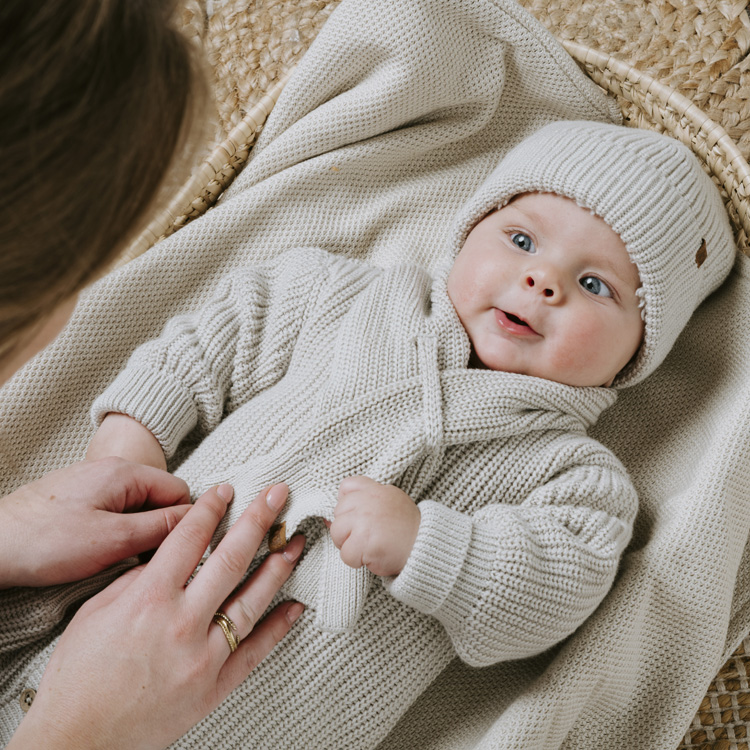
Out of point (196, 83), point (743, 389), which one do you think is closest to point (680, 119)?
point (743, 389)

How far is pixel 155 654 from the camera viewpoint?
81 cm

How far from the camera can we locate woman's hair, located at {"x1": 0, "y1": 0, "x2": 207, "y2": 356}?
475 millimetres

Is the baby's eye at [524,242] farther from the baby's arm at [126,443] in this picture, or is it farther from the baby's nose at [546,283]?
the baby's arm at [126,443]

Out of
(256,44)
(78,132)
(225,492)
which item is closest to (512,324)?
(225,492)

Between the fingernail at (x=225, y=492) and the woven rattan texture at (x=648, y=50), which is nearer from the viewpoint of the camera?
the fingernail at (x=225, y=492)

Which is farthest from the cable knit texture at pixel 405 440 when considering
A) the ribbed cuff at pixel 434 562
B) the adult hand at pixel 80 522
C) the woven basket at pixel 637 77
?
the woven basket at pixel 637 77

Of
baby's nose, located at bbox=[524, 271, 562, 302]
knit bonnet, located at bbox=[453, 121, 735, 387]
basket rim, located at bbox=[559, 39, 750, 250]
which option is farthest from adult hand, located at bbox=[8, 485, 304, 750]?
basket rim, located at bbox=[559, 39, 750, 250]

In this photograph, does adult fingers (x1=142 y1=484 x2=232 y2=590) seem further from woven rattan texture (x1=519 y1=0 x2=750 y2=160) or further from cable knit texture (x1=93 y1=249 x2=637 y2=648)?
woven rattan texture (x1=519 y1=0 x2=750 y2=160)

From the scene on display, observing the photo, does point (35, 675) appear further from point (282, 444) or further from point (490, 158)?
point (490, 158)

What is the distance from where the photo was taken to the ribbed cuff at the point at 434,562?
3.00ft

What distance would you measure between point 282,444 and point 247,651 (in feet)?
0.93

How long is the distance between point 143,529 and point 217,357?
11.6 inches

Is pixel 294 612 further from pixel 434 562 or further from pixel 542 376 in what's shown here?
pixel 542 376

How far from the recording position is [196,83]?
0.60 meters
